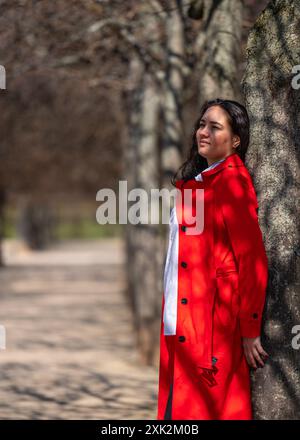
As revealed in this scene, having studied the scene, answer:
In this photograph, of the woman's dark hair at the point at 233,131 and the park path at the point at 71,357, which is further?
the park path at the point at 71,357

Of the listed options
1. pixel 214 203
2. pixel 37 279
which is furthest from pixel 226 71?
pixel 37 279

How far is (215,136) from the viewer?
3.79 m

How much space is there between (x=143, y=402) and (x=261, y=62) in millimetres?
4643

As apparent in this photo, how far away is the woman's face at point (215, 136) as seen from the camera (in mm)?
3789

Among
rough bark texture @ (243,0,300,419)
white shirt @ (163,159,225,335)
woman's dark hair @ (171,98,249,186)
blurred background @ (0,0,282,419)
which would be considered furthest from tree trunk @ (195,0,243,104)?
white shirt @ (163,159,225,335)

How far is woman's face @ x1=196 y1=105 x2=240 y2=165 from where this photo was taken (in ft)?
12.4

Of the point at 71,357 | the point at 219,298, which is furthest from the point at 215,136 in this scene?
the point at 71,357

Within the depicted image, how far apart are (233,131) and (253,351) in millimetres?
935

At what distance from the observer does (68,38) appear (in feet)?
32.3

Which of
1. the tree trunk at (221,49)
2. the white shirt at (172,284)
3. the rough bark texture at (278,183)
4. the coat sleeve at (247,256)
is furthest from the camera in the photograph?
the tree trunk at (221,49)

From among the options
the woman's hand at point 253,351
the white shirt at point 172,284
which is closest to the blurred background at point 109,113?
the white shirt at point 172,284

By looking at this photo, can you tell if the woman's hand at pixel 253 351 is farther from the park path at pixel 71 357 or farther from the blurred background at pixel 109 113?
the park path at pixel 71 357

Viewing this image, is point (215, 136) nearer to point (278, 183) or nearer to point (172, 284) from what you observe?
point (278, 183)
